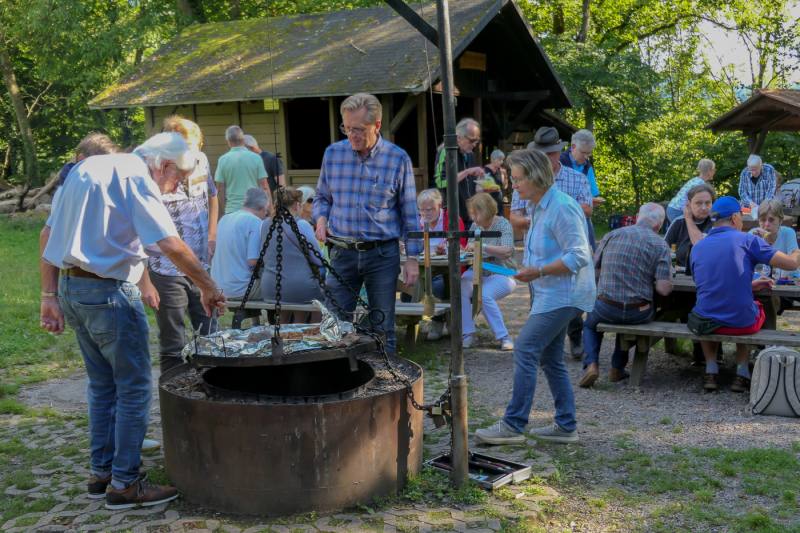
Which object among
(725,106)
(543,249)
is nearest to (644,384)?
(543,249)

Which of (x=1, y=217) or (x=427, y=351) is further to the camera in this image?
(x=1, y=217)

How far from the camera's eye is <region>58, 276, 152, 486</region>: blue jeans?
12.6 ft

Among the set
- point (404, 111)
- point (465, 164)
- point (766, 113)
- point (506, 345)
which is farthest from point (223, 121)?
point (766, 113)

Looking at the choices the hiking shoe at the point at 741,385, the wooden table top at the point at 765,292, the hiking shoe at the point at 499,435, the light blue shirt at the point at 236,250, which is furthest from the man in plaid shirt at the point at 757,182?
the hiking shoe at the point at 499,435

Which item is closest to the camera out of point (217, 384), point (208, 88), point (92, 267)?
point (92, 267)

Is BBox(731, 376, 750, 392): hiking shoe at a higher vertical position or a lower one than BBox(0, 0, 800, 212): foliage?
lower

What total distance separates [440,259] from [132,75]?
36.8 feet

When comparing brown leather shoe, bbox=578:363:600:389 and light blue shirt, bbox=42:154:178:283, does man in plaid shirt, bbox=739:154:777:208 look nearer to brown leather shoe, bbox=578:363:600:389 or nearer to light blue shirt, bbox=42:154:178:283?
brown leather shoe, bbox=578:363:600:389

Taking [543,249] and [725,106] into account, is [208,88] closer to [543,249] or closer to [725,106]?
[543,249]

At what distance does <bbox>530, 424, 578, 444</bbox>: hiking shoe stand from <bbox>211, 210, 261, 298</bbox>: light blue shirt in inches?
111

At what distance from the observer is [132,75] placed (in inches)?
669

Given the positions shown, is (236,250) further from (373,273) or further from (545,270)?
(545,270)

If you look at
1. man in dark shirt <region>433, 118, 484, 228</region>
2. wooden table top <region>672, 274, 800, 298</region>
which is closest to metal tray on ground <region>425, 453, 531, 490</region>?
wooden table top <region>672, 274, 800, 298</region>

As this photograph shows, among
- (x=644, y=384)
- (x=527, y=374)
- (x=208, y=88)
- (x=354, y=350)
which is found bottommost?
(x=644, y=384)
